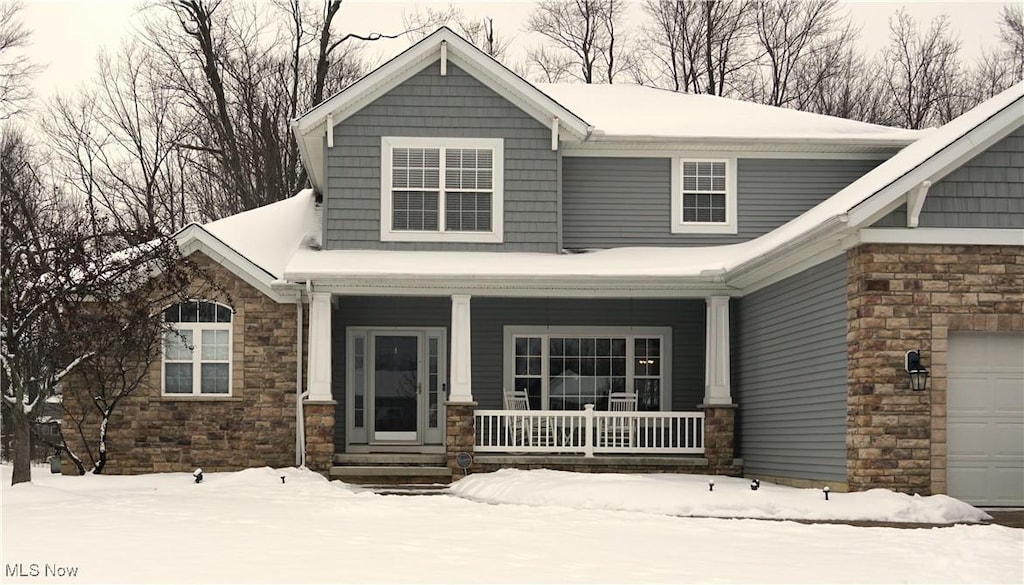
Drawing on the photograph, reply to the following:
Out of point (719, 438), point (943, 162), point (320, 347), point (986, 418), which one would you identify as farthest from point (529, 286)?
point (986, 418)

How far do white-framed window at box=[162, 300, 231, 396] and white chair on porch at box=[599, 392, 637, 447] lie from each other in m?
5.51

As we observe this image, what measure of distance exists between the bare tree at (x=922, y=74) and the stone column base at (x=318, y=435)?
20337 millimetres

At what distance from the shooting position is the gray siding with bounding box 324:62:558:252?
17812 mm

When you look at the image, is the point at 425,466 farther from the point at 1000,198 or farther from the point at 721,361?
the point at 1000,198

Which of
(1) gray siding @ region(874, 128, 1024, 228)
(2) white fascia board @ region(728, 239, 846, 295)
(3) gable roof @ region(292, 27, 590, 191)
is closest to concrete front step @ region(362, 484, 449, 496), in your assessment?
(2) white fascia board @ region(728, 239, 846, 295)

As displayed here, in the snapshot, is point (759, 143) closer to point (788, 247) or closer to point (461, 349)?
point (788, 247)

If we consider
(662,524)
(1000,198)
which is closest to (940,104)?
(1000,198)

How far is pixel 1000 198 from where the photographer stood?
13234mm

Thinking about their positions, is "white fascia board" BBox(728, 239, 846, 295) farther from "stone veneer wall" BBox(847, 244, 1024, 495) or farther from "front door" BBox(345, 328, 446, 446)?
"front door" BBox(345, 328, 446, 446)

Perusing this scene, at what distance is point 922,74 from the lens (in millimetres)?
33656

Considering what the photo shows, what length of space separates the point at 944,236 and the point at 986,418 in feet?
6.66

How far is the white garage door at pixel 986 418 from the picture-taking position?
13180 millimetres

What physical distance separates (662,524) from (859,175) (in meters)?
9.38

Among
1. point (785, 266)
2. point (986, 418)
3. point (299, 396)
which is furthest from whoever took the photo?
point (299, 396)
